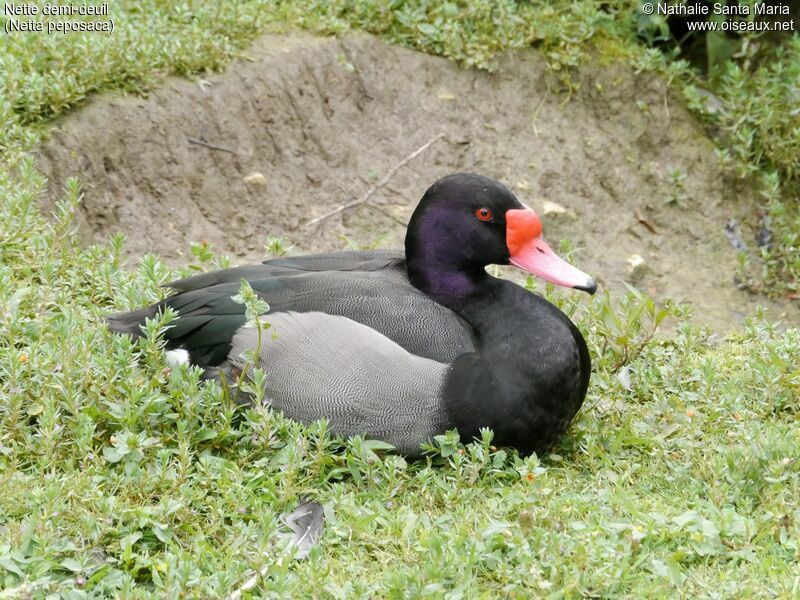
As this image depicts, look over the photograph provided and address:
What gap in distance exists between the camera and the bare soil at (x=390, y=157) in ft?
19.2

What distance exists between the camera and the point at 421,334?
388 cm

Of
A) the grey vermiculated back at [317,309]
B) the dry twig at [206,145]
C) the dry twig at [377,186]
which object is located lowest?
the dry twig at [377,186]

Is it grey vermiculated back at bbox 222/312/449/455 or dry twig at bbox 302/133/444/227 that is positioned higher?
grey vermiculated back at bbox 222/312/449/455

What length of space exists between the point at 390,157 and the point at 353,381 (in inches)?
126

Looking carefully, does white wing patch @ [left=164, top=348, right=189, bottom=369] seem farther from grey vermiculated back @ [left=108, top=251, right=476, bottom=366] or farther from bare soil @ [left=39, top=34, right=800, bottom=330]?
bare soil @ [left=39, top=34, right=800, bottom=330]

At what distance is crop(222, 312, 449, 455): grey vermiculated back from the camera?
12.4 feet

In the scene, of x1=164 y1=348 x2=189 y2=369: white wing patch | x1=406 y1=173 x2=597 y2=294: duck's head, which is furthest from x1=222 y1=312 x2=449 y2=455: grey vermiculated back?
x1=406 y1=173 x2=597 y2=294: duck's head

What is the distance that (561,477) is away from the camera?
151 inches

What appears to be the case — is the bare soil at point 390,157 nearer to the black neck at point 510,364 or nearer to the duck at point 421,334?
the duck at point 421,334

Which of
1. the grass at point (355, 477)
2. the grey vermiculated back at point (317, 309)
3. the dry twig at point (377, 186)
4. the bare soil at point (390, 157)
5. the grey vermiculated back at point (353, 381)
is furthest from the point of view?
the dry twig at point (377, 186)

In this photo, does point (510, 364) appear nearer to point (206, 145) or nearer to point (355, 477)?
Answer: point (355, 477)

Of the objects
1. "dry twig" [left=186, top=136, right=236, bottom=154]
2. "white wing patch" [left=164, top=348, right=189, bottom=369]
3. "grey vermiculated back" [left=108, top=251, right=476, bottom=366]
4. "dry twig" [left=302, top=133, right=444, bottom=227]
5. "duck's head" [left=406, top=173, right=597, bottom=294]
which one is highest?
"duck's head" [left=406, top=173, right=597, bottom=294]

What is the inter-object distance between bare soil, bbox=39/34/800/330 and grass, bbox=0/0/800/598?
32.8 inches

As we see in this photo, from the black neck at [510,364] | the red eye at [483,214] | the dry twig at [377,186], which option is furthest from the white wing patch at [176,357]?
the dry twig at [377,186]
